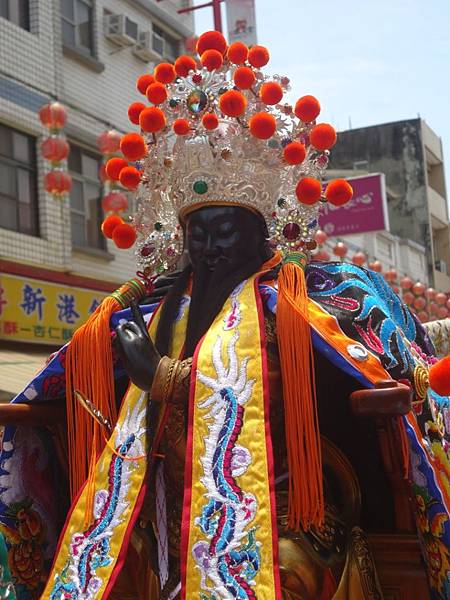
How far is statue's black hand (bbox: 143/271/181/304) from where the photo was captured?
3.20m

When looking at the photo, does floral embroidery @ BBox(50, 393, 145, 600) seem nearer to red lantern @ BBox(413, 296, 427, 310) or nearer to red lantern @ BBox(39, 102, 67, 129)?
red lantern @ BBox(39, 102, 67, 129)

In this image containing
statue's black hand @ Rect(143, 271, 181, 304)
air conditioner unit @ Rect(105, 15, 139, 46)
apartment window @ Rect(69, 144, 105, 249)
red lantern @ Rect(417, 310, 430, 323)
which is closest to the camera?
statue's black hand @ Rect(143, 271, 181, 304)

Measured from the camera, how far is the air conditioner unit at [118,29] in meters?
11.2

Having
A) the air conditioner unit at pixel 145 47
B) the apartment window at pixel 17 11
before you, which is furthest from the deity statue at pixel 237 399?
the air conditioner unit at pixel 145 47

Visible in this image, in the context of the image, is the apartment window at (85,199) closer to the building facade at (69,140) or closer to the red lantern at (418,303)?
the building facade at (69,140)

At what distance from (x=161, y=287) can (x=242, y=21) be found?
739 cm

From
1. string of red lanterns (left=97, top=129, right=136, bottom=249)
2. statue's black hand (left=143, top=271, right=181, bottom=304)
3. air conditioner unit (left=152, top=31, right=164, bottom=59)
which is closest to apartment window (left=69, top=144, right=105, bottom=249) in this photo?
string of red lanterns (left=97, top=129, right=136, bottom=249)

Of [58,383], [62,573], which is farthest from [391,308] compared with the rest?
[62,573]

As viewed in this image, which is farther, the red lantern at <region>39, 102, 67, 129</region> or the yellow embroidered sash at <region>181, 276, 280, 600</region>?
the red lantern at <region>39, 102, 67, 129</region>

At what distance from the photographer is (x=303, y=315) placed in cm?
267

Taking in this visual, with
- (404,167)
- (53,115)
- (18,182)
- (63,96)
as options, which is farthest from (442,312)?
(404,167)

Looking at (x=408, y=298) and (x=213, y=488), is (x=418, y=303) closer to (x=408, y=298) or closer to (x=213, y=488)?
(x=408, y=298)

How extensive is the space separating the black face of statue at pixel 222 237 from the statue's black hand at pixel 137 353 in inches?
14.2

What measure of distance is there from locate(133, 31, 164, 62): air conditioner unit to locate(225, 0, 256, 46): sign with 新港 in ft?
6.86
